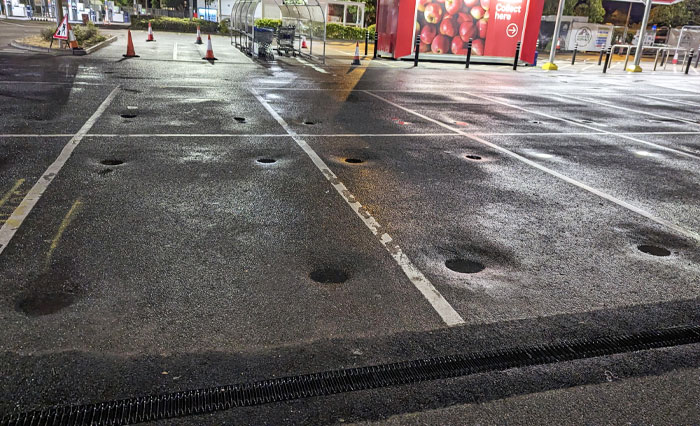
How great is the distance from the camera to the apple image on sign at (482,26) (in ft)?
83.7

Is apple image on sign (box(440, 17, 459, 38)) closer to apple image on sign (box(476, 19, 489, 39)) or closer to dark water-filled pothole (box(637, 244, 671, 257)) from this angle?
apple image on sign (box(476, 19, 489, 39))

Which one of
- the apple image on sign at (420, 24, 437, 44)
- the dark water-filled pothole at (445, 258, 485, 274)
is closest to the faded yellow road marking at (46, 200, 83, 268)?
the dark water-filled pothole at (445, 258, 485, 274)

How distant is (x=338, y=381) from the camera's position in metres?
2.83

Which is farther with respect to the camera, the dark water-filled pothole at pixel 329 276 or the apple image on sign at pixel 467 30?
the apple image on sign at pixel 467 30

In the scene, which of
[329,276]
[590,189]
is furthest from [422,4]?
[329,276]

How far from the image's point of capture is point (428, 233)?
4.86 m

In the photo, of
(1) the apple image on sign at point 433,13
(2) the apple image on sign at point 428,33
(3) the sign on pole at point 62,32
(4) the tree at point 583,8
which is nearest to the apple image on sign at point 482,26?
(1) the apple image on sign at point 433,13

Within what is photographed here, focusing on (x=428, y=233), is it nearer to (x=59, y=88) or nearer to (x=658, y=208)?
(x=658, y=208)

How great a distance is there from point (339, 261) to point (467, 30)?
23.8 meters

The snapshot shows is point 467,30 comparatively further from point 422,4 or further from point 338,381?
point 338,381

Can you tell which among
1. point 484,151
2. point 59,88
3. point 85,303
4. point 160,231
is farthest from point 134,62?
point 85,303

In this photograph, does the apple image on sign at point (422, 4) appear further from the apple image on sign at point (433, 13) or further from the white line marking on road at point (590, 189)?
the white line marking on road at point (590, 189)

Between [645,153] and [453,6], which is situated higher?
[453,6]

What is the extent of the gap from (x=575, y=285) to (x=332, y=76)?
552 inches
